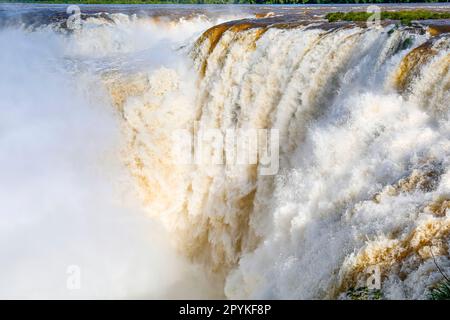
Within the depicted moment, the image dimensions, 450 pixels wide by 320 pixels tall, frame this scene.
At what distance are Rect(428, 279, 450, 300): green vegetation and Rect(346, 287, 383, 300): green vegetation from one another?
480mm

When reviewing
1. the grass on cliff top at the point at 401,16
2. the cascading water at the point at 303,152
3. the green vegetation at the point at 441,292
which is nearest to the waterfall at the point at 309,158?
the cascading water at the point at 303,152

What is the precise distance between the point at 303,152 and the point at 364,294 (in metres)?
4.20

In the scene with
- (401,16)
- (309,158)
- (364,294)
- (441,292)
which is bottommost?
(364,294)

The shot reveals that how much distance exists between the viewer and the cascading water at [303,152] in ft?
18.2

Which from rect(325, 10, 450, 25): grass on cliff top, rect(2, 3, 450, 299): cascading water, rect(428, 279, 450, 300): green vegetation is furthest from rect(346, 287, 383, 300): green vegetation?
rect(325, 10, 450, 25): grass on cliff top

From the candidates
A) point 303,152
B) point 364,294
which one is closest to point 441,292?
point 364,294

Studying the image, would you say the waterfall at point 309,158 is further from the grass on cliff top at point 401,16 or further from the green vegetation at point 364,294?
the grass on cliff top at point 401,16

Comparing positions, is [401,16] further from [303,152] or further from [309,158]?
[309,158]

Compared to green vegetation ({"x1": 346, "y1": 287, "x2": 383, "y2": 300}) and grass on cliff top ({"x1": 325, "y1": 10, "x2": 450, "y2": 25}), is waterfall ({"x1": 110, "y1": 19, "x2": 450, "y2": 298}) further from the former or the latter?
grass on cliff top ({"x1": 325, "y1": 10, "x2": 450, "y2": 25})

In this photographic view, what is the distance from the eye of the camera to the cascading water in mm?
5535

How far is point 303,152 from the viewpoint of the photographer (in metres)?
8.67

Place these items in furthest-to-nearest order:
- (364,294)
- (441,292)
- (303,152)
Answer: (303,152)
(364,294)
(441,292)

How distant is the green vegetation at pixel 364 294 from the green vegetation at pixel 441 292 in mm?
480
